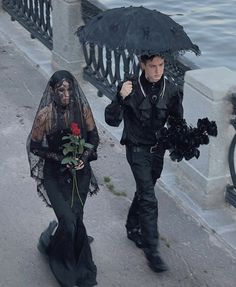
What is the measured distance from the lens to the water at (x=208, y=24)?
1700cm

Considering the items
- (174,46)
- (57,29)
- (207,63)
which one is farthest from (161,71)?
(207,63)

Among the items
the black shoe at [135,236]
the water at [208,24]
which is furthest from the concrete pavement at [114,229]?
the water at [208,24]

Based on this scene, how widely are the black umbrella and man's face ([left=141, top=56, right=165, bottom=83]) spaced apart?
0.14 meters

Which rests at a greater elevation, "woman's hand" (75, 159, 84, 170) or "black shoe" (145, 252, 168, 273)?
"woman's hand" (75, 159, 84, 170)

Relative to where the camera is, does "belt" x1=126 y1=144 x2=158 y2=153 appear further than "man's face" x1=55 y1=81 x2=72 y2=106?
Yes

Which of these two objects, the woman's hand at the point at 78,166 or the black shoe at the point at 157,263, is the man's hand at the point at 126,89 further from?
the black shoe at the point at 157,263

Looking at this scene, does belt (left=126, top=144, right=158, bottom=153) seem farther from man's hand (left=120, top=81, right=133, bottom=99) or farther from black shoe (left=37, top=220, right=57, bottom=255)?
black shoe (left=37, top=220, right=57, bottom=255)

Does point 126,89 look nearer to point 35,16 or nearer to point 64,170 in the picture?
point 64,170

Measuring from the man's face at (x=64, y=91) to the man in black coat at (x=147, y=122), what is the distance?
1.20 ft

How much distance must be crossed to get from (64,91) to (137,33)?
0.69 meters

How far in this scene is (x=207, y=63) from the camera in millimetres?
16734

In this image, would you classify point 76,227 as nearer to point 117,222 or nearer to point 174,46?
point 117,222

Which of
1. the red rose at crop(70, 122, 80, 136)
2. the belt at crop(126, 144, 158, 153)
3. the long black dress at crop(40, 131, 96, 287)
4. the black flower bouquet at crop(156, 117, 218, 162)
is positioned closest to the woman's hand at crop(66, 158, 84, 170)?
the long black dress at crop(40, 131, 96, 287)

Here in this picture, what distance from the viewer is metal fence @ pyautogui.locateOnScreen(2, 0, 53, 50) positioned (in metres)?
10.7
